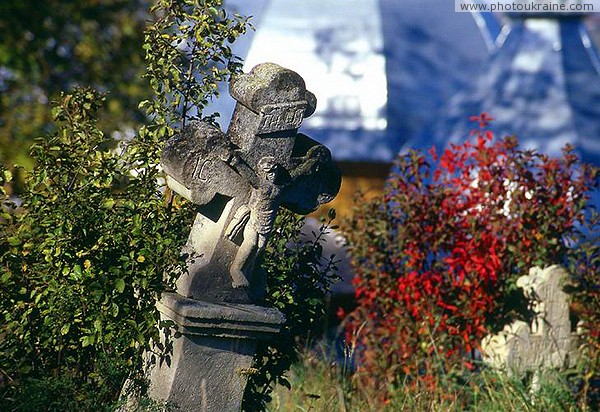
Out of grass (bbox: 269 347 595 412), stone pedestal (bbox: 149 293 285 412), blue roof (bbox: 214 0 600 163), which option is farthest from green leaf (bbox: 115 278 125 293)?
blue roof (bbox: 214 0 600 163)

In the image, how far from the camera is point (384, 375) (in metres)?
6.35

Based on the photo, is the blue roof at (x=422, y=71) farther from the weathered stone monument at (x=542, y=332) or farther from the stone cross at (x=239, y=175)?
the stone cross at (x=239, y=175)

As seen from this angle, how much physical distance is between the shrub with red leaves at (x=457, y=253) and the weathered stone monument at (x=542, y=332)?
9cm

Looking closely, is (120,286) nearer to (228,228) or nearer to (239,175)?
(228,228)

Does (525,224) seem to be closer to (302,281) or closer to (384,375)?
(384,375)

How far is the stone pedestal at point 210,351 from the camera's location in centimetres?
388

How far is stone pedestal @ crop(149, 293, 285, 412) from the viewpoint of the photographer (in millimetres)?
3881

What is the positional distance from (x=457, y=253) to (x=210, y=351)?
270cm

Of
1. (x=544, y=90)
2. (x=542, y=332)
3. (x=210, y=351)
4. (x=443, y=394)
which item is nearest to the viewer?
(x=210, y=351)

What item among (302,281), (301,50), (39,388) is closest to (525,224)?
(302,281)

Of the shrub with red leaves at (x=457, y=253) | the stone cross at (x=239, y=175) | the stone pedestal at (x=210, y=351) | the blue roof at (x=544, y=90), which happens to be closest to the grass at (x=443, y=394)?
the shrub with red leaves at (x=457, y=253)

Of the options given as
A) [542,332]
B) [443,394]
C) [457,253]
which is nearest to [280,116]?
[443,394]

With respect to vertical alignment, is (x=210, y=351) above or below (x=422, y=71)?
below

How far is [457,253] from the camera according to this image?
6289 millimetres
